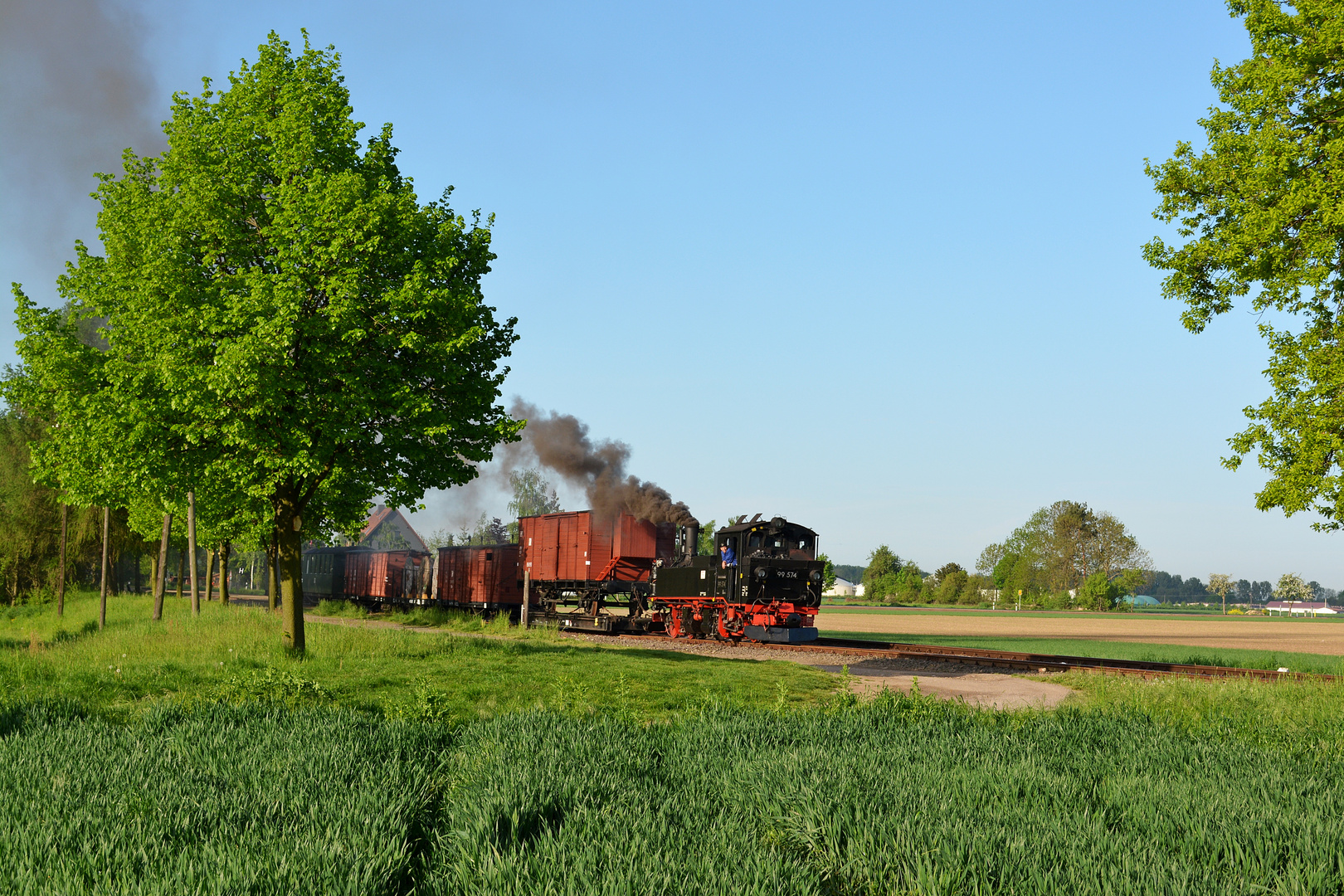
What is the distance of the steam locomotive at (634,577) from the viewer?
26.3m

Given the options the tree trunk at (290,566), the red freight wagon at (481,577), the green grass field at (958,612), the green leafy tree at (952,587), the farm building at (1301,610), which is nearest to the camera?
the tree trunk at (290,566)

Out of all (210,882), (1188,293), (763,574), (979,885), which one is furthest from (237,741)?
(1188,293)

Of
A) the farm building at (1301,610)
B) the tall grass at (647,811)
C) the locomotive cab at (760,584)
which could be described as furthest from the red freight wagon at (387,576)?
the farm building at (1301,610)

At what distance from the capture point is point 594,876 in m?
4.41

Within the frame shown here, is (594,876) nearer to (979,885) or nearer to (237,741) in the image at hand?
(979,885)

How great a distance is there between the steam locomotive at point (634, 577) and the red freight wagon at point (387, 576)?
0.35 ft

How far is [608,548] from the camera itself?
3372 cm

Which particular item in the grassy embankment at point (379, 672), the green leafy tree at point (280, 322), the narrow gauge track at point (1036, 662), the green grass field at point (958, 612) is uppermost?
the green leafy tree at point (280, 322)

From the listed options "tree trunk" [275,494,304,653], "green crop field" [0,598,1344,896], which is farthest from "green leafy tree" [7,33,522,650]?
"green crop field" [0,598,1344,896]

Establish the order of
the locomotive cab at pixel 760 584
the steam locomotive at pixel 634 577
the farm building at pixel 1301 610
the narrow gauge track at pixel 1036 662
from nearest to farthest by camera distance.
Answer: the narrow gauge track at pixel 1036 662 → the locomotive cab at pixel 760 584 → the steam locomotive at pixel 634 577 → the farm building at pixel 1301 610

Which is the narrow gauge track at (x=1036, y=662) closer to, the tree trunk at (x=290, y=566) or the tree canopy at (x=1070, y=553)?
the tree trunk at (x=290, y=566)

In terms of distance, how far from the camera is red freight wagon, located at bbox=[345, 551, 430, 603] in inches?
1891

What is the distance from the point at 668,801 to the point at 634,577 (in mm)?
27554

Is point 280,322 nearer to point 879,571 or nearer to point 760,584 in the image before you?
point 760,584
